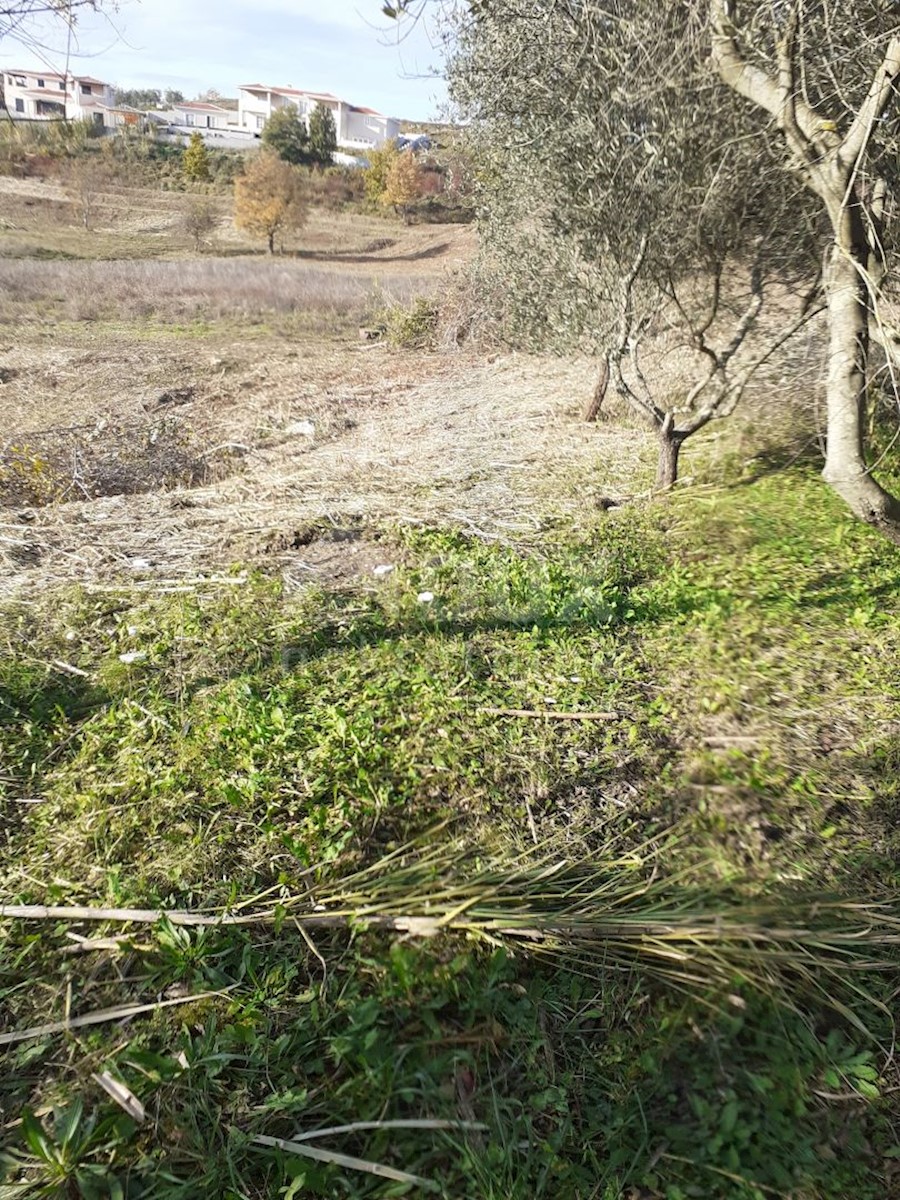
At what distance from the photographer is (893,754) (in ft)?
10.8

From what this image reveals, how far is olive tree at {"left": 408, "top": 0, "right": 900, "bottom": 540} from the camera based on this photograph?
362 centimetres

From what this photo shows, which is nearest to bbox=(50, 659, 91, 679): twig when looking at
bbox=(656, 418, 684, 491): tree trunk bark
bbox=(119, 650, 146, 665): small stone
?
bbox=(119, 650, 146, 665): small stone

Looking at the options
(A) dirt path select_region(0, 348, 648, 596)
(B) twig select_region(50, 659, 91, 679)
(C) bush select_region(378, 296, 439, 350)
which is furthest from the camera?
(C) bush select_region(378, 296, 439, 350)

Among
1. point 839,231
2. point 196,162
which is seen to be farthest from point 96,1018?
point 196,162

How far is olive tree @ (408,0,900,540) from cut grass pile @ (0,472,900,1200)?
4.52 ft

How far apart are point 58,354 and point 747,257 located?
1180cm

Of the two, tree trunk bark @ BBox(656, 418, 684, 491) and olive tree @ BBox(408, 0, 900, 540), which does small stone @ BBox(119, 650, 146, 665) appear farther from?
tree trunk bark @ BBox(656, 418, 684, 491)

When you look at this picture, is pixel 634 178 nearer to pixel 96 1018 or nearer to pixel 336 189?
pixel 96 1018

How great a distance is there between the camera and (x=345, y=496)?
6.34m

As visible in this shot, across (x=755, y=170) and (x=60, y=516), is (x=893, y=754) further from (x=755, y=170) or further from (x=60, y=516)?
(x=60, y=516)

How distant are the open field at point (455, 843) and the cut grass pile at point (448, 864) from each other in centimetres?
1

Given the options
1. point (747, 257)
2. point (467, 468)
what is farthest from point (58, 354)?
point (747, 257)

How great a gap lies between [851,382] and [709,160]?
2164 mm

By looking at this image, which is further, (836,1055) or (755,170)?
(755,170)
